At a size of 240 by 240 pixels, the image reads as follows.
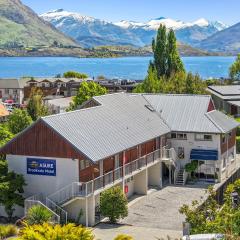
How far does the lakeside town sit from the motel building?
8cm

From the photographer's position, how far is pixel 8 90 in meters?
123

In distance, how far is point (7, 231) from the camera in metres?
36.8

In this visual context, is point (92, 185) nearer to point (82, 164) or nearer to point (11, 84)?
point (82, 164)

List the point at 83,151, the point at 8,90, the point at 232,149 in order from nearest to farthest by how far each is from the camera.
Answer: the point at 83,151 → the point at 232,149 → the point at 8,90

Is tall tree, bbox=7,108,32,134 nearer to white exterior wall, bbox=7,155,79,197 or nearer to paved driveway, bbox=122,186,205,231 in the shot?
paved driveway, bbox=122,186,205,231

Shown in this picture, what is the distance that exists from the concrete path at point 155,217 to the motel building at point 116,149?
1.46 m

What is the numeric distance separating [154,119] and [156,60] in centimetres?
5673

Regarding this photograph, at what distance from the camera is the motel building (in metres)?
40.5

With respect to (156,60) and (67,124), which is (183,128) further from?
(156,60)

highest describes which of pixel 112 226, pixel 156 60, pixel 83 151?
pixel 156 60

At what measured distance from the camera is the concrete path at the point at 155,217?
3856cm

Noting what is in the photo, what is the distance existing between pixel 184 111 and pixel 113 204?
59.5 ft

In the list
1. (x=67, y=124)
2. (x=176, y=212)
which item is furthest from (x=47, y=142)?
(x=176, y=212)

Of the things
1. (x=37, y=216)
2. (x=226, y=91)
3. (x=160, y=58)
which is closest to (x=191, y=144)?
(x=37, y=216)
